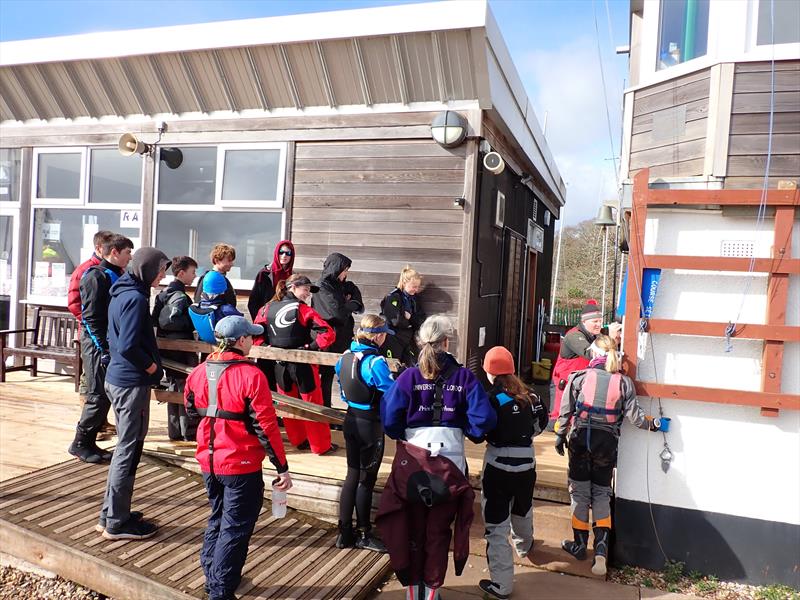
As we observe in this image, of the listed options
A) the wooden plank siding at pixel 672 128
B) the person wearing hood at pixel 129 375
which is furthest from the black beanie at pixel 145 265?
the wooden plank siding at pixel 672 128

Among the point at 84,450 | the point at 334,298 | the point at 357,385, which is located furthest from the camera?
the point at 334,298

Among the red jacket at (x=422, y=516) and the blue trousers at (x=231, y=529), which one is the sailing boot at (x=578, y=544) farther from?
the blue trousers at (x=231, y=529)

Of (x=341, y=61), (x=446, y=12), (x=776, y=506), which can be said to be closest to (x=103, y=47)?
(x=341, y=61)

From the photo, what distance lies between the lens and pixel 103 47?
6.57 meters

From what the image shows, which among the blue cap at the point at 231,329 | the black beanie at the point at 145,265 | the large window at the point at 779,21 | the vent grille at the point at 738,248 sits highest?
the large window at the point at 779,21

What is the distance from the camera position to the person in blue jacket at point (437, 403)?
10.1ft

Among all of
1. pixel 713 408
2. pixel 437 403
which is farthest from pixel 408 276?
pixel 713 408

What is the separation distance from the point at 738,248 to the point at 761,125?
847 millimetres

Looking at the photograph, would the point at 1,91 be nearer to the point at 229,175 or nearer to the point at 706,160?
the point at 229,175

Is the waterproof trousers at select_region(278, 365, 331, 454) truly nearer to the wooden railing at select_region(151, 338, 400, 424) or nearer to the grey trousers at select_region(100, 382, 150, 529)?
the wooden railing at select_region(151, 338, 400, 424)

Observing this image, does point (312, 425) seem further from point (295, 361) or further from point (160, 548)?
point (160, 548)

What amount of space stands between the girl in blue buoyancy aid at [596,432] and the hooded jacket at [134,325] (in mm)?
2725

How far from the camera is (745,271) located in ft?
12.3

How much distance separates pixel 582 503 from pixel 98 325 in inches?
138
